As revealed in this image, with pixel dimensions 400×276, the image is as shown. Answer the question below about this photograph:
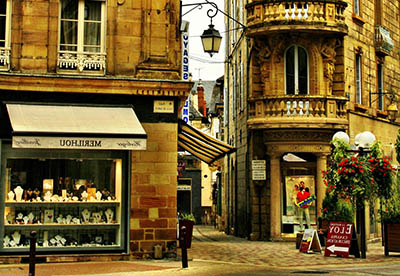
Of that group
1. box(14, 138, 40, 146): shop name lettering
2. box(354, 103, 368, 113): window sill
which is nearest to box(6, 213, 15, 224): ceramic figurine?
box(14, 138, 40, 146): shop name lettering

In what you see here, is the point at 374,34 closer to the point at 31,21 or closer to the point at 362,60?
the point at 362,60

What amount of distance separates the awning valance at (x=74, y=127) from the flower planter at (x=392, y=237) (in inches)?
297

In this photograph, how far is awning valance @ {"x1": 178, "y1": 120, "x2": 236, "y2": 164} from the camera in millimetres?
18156

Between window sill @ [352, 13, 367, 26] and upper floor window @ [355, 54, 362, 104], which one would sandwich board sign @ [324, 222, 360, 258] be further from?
window sill @ [352, 13, 367, 26]

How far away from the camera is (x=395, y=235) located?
16.9 meters

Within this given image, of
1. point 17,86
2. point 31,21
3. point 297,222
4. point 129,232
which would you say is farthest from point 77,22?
point 297,222

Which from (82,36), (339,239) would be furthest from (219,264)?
(82,36)

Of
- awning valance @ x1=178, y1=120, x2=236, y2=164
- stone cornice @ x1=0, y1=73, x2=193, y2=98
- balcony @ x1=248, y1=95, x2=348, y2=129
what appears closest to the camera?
stone cornice @ x1=0, y1=73, x2=193, y2=98

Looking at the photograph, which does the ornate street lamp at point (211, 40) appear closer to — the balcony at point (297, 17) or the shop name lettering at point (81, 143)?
the shop name lettering at point (81, 143)

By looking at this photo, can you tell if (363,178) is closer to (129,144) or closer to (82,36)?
(129,144)

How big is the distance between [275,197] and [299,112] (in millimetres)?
3251

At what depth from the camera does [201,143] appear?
18.7 meters

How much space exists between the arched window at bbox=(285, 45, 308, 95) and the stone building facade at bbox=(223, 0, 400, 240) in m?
0.04

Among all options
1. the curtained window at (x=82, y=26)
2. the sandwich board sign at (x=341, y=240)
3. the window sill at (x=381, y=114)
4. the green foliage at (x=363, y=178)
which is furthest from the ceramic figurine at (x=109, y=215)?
the window sill at (x=381, y=114)
